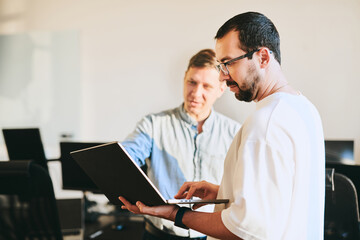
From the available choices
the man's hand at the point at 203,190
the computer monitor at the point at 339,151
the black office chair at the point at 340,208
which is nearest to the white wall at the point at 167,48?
the computer monitor at the point at 339,151

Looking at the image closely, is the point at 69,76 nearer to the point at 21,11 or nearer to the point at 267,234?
the point at 21,11

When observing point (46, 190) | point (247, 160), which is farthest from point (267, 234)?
point (46, 190)

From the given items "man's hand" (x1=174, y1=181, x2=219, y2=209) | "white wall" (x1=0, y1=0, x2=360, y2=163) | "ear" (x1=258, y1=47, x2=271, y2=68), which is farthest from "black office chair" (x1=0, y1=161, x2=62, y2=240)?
"white wall" (x1=0, y1=0, x2=360, y2=163)

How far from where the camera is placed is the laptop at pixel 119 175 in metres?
0.93

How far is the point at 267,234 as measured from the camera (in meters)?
0.76

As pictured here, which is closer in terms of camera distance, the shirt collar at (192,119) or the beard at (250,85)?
the beard at (250,85)

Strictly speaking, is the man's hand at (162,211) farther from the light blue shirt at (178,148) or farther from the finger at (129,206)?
the light blue shirt at (178,148)

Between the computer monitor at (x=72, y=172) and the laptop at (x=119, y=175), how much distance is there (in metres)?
0.94

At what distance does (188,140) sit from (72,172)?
92 cm

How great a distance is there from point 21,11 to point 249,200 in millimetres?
2732

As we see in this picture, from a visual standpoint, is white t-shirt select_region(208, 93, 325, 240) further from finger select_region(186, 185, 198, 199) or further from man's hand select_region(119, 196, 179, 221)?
finger select_region(186, 185, 198, 199)

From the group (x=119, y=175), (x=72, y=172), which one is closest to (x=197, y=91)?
(x=119, y=175)

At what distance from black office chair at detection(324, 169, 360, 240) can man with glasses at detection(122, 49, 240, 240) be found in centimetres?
53

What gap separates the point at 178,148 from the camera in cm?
163
